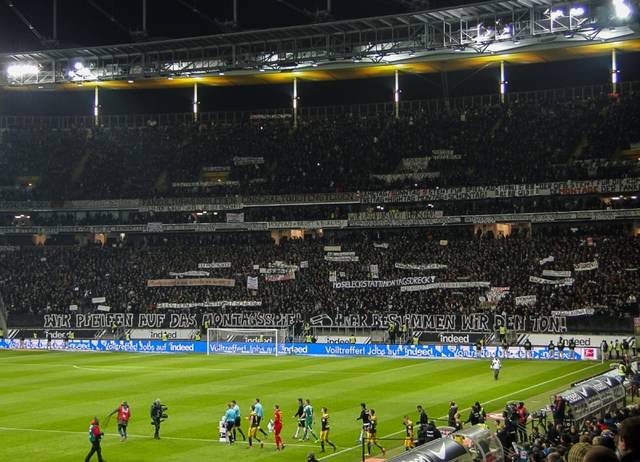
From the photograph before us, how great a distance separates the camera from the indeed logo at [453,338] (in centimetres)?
5822

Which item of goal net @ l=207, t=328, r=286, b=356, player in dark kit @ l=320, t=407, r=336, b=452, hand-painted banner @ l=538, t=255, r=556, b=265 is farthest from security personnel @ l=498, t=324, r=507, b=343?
player in dark kit @ l=320, t=407, r=336, b=452

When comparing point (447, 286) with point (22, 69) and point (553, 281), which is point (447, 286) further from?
point (22, 69)

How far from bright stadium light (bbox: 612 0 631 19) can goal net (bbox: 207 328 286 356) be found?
30.2 meters

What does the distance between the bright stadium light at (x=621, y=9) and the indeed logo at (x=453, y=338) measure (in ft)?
73.9

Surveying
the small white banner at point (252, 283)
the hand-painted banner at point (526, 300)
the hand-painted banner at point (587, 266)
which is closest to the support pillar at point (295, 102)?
the small white banner at point (252, 283)

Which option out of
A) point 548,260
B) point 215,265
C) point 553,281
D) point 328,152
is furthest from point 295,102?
point 553,281

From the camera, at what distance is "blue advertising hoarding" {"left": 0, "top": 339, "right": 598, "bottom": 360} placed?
5403cm

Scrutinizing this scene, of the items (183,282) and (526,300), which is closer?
(526,300)

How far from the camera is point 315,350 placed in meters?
60.2

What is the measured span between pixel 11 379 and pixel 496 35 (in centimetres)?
3786

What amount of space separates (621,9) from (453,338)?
2350cm

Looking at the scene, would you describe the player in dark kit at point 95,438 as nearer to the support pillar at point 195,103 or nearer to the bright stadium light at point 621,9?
the bright stadium light at point 621,9

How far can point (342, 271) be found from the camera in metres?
70.6

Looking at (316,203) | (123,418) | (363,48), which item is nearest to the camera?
(123,418)
